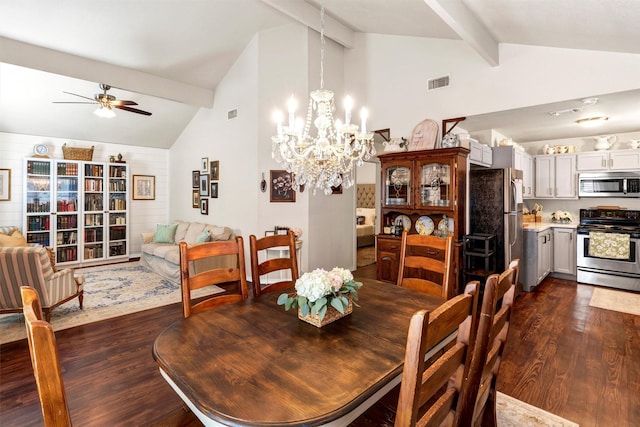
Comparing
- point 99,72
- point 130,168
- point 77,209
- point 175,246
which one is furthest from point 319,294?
point 130,168

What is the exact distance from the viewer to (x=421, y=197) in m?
4.37

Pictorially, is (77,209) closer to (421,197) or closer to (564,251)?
(421,197)

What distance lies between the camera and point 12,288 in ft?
10.7

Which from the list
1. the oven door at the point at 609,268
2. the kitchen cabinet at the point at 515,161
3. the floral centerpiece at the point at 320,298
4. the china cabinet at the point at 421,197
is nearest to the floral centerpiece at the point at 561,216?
the kitchen cabinet at the point at 515,161

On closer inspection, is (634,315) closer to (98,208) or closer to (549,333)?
(549,333)

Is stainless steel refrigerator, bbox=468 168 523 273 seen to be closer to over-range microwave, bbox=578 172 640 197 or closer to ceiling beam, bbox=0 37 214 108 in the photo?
over-range microwave, bbox=578 172 640 197

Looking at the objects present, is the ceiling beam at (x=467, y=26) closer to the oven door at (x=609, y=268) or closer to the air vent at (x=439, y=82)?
the air vent at (x=439, y=82)

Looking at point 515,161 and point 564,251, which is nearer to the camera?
point 515,161

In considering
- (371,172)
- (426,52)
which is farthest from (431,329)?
(371,172)

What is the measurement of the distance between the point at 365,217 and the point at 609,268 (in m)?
4.96

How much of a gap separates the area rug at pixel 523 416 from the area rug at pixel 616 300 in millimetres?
2856

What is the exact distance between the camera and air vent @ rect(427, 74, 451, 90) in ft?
14.1

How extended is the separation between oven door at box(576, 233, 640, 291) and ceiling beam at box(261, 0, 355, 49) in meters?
4.88

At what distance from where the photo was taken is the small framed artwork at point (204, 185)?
6.41 meters
